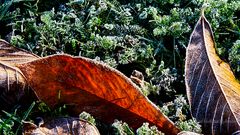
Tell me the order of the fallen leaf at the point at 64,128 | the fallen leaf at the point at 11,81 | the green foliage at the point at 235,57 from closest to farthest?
1. the fallen leaf at the point at 64,128
2. the fallen leaf at the point at 11,81
3. the green foliage at the point at 235,57

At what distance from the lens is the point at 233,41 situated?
2.59 m

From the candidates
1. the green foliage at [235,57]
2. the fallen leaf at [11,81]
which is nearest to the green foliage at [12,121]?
the fallen leaf at [11,81]

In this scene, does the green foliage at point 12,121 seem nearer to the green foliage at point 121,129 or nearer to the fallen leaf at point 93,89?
the fallen leaf at point 93,89

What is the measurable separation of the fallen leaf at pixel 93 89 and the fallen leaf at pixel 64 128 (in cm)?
11

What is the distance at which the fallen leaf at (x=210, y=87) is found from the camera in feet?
7.16

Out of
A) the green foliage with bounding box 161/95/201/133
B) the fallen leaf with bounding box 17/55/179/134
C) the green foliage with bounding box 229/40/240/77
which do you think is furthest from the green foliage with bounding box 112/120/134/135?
the green foliage with bounding box 229/40/240/77

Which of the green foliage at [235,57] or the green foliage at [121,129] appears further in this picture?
the green foliage at [235,57]

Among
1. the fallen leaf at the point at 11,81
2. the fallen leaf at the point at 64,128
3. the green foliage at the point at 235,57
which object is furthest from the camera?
the green foliage at the point at 235,57

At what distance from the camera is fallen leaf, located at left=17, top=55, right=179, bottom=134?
217 cm

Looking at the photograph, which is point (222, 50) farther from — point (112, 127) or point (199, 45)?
point (112, 127)

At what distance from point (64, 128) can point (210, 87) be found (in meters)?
0.67

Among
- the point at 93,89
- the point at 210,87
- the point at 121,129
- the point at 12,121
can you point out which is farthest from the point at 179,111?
the point at 12,121

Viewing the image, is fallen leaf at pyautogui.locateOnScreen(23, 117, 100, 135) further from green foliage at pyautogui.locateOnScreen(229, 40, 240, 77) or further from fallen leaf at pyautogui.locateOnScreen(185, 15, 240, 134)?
green foliage at pyautogui.locateOnScreen(229, 40, 240, 77)

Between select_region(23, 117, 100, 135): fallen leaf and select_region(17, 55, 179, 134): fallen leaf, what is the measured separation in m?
0.11
